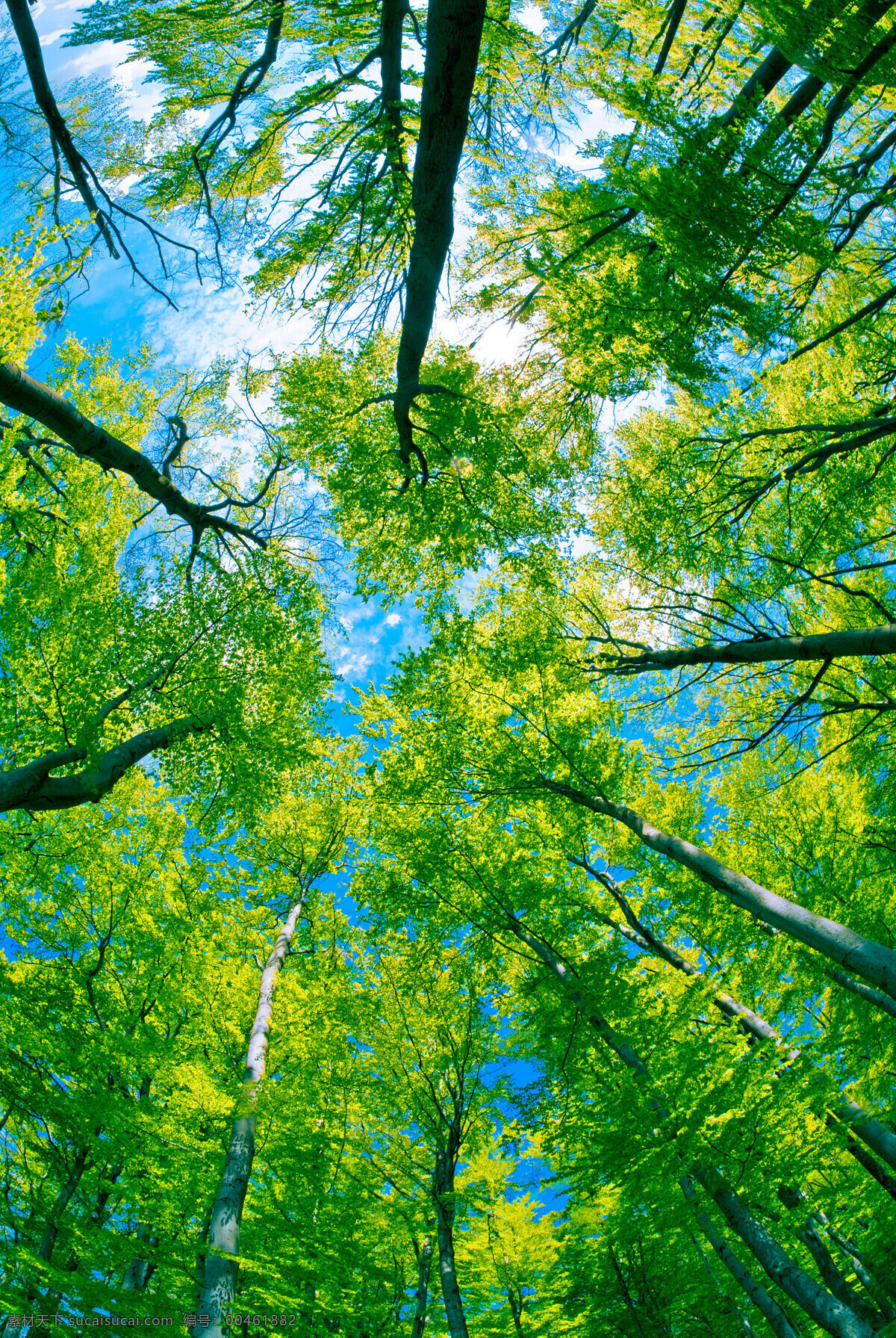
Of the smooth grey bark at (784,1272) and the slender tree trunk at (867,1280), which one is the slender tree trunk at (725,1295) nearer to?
the smooth grey bark at (784,1272)

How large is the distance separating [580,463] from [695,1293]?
10.8m

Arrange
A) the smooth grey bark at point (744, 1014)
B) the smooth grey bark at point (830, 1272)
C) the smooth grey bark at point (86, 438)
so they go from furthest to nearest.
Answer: the smooth grey bark at point (830, 1272) < the smooth grey bark at point (86, 438) < the smooth grey bark at point (744, 1014)

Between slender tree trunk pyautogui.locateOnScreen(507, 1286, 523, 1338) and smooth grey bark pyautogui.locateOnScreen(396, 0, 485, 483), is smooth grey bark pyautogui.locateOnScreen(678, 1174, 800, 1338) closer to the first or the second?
slender tree trunk pyautogui.locateOnScreen(507, 1286, 523, 1338)

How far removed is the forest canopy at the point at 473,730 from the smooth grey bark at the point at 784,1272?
0.03 metres

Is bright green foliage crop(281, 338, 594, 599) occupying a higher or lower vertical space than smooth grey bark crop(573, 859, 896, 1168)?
higher

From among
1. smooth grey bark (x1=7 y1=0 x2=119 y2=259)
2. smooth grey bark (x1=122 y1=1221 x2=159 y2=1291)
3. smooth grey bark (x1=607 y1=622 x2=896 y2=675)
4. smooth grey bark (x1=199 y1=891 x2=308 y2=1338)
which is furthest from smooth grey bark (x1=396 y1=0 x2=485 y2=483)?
smooth grey bark (x1=122 y1=1221 x2=159 y2=1291)

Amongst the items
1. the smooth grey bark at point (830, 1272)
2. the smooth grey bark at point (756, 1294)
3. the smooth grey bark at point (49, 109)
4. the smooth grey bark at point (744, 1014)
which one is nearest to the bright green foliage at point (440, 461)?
the smooth grey bark at point (49, 109)

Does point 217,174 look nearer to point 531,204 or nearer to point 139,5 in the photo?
point 139,5

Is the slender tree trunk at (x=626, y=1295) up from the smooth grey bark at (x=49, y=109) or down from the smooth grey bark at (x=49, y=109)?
down

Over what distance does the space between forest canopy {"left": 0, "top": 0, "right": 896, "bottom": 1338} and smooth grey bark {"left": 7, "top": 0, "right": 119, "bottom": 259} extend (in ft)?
0.15

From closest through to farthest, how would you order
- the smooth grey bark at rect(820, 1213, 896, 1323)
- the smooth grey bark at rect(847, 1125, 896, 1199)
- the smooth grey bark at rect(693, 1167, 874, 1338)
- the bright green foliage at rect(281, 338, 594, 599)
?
the smooth grey bark at rect(693, 1167, 874, 1338) → the smooth grey bark at rect(847, 1125, 896, 1199) → the smooth grey bark at rect(820, 1213, 896, 1323) → the bright green foliage at rect(281, 338, 594, 599)

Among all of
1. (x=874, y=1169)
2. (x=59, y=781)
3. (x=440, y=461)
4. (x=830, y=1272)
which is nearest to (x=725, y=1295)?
(x=830, y=1272)

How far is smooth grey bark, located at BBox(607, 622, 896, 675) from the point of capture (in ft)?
12.5

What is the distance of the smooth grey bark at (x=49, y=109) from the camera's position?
459 centimetres
